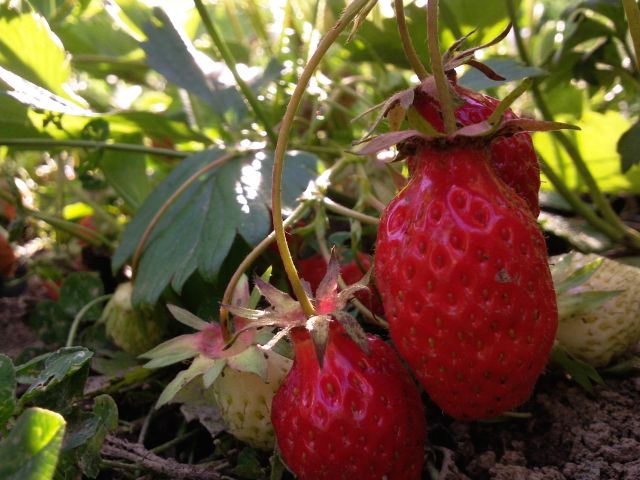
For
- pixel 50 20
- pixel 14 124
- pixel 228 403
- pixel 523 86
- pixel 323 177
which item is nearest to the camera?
Answer: pixel 523 86

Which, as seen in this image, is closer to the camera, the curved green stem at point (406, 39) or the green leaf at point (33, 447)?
the green leaf at point (33, 447)

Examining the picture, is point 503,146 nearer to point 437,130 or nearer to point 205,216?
point 437,130

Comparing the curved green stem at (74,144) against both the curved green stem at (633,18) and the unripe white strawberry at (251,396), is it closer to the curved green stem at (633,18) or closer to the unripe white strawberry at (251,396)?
the unripe white strawberry at (251,396)

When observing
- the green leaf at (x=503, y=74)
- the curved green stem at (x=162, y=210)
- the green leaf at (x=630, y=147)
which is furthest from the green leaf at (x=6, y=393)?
the green leaf at (x=630, y=147)

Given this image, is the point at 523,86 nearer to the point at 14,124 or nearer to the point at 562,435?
the point at 562,435

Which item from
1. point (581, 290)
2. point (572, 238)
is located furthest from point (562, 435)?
point (572, 238)

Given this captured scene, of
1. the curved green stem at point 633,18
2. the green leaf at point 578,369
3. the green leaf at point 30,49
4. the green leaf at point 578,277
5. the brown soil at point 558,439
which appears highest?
the green leaf at point 30,49

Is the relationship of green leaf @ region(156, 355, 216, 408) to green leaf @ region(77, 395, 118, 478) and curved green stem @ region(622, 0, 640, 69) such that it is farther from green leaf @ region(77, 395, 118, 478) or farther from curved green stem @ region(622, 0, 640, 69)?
curved green stem @ region(622, 0, 640, 69)

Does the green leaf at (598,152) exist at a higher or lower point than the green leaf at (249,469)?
higher
